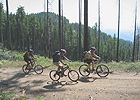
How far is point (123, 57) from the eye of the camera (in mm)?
91250

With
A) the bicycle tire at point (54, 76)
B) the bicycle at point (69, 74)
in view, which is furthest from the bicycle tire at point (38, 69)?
the bicycle at point (69, 74)

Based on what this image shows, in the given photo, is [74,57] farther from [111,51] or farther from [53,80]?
[53,80]

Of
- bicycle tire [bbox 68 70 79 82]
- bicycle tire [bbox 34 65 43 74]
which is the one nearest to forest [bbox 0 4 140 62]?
bicycle tire [bbox 34 65 43 74]

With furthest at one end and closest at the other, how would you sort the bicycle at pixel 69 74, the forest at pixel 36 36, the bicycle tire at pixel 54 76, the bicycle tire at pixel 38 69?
the forest at pixel 36 36 → the bicycle tire at pixel 38 69 → the bicycle tire at pixel 54 76 → the bicycle at pixel 69 74

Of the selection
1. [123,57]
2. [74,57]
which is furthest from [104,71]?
[123,57]

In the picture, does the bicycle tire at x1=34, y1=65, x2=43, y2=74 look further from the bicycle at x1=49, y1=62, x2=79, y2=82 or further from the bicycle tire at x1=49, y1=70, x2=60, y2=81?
the bicycle at x1=49, y1=62, x2=79, y2=82

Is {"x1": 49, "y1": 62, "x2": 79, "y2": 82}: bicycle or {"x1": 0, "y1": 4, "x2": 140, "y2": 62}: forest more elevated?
{"x1": 0, "y1": 4, "x2": 140, "y2": 62}: forest

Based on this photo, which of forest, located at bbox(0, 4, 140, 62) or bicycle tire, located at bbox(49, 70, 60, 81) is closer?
bicycle tire, located at bbox(49, 70, 60, 81)

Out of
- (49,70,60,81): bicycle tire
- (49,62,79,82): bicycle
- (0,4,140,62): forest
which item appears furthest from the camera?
(0,4,140,62): forest

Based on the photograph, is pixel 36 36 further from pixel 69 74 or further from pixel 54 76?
pixel 69 74

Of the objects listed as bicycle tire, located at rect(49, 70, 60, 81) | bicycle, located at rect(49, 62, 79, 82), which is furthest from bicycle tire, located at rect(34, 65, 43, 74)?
bicycle, located at rect(49, 62, 79, 82)

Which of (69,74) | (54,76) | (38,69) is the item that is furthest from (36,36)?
(69,74)

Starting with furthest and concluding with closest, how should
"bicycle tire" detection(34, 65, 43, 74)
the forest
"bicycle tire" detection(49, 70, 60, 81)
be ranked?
the forest, "bicycle tire" detection(34, 65, 43, 74), "bicycle tire" detection(49, 70, 60, 81)

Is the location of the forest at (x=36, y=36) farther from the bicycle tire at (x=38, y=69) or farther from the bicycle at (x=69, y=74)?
the bicycle at (x=69, y=74)
